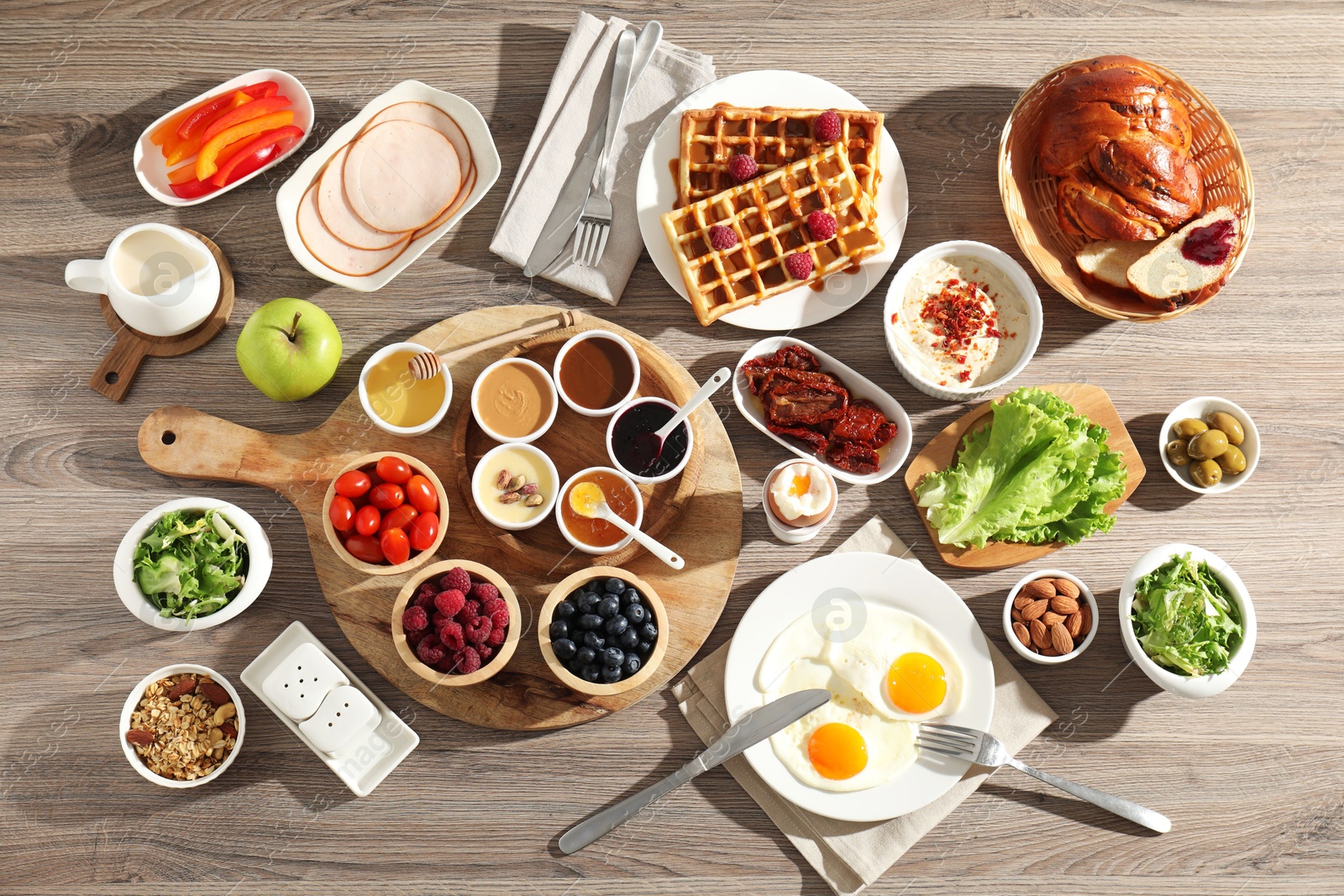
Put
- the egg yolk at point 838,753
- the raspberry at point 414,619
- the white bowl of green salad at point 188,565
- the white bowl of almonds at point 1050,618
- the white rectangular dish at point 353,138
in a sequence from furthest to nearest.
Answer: the white rectangular dish at point 353,138 → the white bowl of almonds at point 1050,618 → the egg yolk at point 838,753 → the white bowl of green salad at point 188,565 → the raspberry at point 414,619

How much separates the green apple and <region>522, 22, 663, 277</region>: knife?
29.7 inches

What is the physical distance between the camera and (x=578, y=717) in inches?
114

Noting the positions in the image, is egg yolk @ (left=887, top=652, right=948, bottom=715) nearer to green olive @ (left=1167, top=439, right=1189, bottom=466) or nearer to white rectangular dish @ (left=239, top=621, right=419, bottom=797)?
green olive @ (left=1167, top=439, right=1189, bottom=466)

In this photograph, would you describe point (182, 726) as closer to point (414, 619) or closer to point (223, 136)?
point (414, 619)

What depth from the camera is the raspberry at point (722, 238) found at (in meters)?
2.98

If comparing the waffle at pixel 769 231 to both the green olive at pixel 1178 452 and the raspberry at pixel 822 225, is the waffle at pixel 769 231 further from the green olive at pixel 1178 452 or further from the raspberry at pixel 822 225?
the green olive at pixel 1178 452

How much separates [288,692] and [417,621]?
1.89 feet

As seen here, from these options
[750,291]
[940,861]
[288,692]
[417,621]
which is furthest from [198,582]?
[940,861]

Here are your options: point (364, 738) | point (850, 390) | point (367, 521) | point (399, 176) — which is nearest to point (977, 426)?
point (850, 390)

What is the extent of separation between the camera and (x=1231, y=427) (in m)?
3.09

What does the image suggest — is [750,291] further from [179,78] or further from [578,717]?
[179,78]

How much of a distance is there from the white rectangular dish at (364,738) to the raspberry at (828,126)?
8.29 ft

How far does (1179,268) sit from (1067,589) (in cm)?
120

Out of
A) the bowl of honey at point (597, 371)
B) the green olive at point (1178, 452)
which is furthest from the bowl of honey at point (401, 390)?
the green olive at point (1178, 452)
